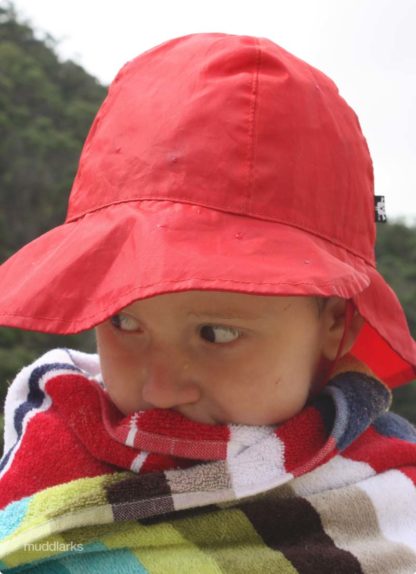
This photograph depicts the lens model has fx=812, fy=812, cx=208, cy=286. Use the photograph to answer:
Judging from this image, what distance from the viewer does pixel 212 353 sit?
3.31 ft

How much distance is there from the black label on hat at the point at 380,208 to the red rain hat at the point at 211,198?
66 mm

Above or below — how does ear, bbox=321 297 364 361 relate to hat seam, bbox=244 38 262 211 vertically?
below

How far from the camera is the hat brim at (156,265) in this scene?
34.4 inches

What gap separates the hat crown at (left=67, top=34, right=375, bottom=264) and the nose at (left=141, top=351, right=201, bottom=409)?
0.20 meters

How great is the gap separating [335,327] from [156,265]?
0.38 metres

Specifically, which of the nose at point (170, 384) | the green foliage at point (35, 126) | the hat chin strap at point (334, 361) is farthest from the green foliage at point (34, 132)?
the nose at point (170, 384)

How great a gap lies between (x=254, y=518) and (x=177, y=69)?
0.59m

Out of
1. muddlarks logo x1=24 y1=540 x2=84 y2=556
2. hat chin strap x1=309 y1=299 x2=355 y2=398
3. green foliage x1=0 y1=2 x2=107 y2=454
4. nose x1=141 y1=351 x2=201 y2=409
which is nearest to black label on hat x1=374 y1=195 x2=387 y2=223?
hat chin strap x1=309 y1=299 x2=355 y2=398

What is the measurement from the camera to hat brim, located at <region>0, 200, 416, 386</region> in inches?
34.4

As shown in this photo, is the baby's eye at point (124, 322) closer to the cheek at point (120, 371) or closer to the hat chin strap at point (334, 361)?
the cheek at point (120, 371)

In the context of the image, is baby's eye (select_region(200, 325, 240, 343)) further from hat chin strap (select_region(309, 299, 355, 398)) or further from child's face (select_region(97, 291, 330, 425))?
hat chin strap (select_region(309, 299, 355, 398))

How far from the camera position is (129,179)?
1.01 metres

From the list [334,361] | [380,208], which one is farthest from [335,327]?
[380,208]

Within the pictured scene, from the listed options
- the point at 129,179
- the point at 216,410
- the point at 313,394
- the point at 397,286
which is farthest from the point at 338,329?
the point at 397,286
